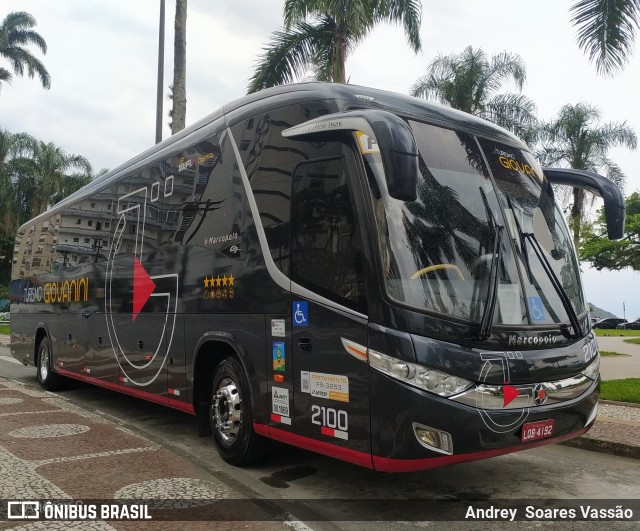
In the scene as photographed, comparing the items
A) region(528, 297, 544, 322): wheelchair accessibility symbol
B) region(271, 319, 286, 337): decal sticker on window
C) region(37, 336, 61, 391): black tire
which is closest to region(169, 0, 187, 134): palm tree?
region(37, 336, 61, 391): black tire

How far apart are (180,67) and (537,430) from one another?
14.1 metres

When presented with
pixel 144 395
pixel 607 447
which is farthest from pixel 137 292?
pixel 607 447

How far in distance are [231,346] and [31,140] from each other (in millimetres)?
46593

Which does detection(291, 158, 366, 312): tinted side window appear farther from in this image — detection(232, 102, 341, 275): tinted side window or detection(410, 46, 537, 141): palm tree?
detection(410, 46, 537, 141): palm tree

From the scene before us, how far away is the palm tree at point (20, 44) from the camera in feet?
128

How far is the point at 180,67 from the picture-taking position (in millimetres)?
16078

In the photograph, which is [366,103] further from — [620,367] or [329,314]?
[620,367]

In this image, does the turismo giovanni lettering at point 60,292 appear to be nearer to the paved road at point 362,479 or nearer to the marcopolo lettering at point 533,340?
the paved road at point 362,479

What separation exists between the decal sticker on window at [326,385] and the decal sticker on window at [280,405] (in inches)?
10.0

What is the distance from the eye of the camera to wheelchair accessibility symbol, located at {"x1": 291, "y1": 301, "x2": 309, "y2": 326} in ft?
16.1

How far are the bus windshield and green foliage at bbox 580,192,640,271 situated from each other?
39880 millimetres

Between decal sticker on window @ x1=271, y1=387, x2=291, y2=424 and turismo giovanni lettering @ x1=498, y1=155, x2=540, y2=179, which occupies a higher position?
turismo giovanni lettering @ x1=498, y1=155, x2=540, y2=179

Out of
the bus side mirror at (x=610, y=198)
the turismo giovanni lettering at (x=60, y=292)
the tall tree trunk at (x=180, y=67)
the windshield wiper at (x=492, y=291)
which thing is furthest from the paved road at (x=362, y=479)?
the tall tree trunk at (x=180, y=67)

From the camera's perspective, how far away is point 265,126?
5.57 m
